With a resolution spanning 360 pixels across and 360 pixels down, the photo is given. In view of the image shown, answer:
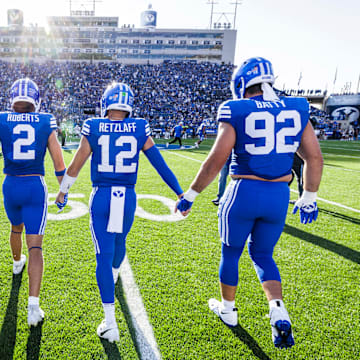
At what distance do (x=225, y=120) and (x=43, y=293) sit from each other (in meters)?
2.39

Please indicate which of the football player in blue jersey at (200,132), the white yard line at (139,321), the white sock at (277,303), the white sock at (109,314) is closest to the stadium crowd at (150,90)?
the football player in blue jersey at (200,132)

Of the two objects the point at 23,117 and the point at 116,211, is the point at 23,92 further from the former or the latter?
the point at 116,211

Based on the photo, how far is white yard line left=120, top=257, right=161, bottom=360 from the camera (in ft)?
6.85

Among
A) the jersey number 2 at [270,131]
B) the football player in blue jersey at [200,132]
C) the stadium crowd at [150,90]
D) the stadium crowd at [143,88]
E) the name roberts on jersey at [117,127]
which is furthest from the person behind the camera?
the stadium crowd at [143,88]

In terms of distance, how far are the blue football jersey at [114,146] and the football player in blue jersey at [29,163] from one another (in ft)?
1.70

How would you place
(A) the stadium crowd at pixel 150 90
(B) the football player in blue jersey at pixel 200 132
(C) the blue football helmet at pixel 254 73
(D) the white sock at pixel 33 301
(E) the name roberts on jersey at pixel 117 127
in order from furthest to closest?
1. (A) the stadium crowd at pixel 150 90
2. (B) the football player in blue jersey at pixel 200 132
3. (D) the white sock at pixel 33 301
4. (E) the name roberts on jersey at pixel 117 127
5. (C) the blue football helmet at pixel 254 73

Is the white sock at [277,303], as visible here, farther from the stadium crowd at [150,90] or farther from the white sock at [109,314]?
the stadium crowd at [150,90]

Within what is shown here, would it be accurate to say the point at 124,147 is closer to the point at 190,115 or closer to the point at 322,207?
the point at 322,207

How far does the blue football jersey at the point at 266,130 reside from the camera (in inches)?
75.6

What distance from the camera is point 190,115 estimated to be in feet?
113

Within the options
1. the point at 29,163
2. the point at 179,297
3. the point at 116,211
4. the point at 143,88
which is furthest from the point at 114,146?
the point at 143,88

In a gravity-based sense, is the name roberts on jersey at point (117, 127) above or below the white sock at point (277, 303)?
above

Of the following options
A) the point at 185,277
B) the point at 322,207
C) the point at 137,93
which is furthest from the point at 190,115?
the point at 185,277

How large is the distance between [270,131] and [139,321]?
190 centimetres
